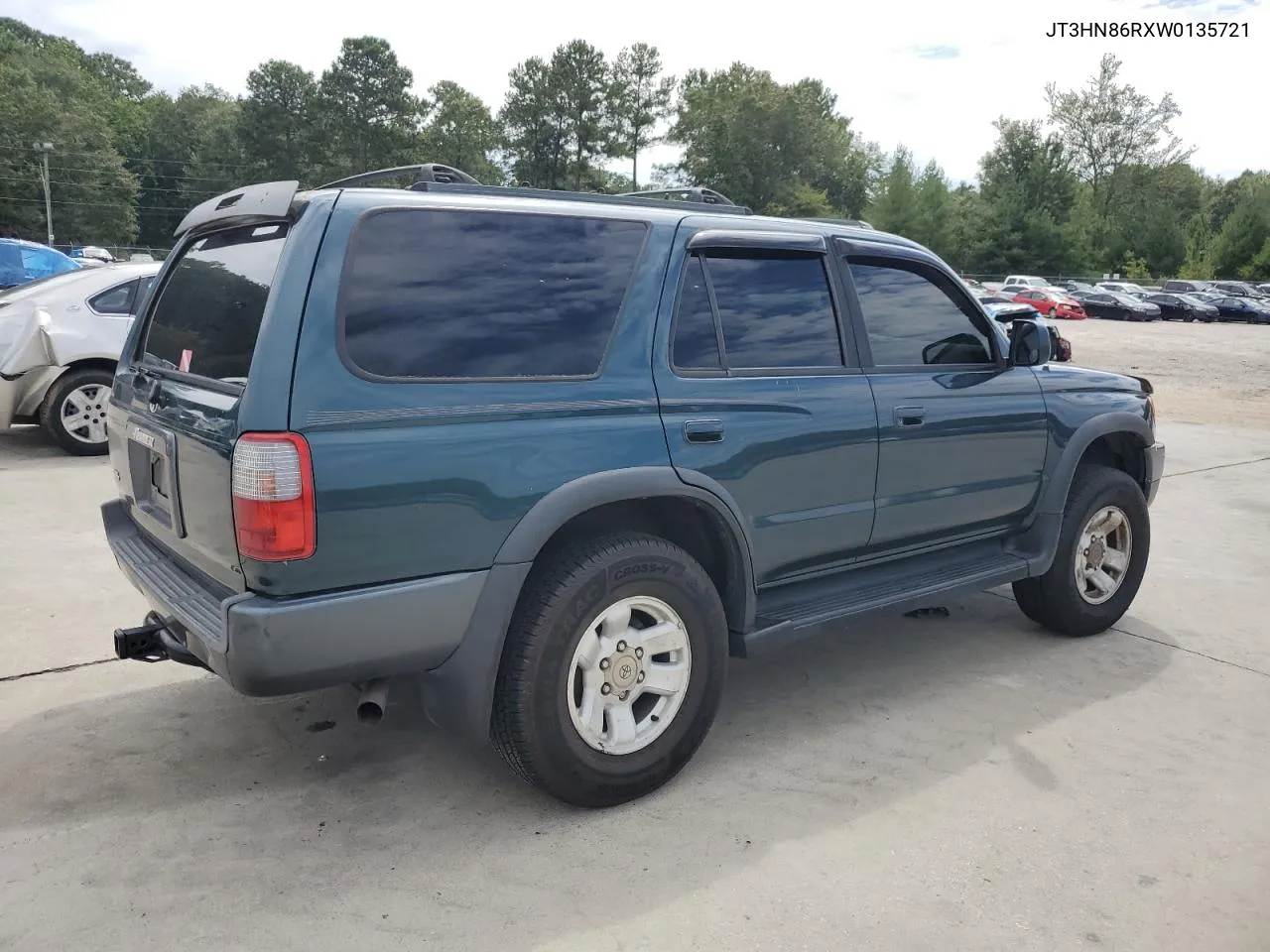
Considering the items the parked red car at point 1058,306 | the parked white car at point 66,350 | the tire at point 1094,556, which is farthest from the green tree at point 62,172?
the tire at point 1094,556

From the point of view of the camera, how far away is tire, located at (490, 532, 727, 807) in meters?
2.87

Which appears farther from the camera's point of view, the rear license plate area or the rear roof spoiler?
the rear license plate area

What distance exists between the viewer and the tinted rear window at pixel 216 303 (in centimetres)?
276

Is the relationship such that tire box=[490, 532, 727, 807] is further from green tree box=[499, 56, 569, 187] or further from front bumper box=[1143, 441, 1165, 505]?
green tree box=[499, 56, 569, 187]

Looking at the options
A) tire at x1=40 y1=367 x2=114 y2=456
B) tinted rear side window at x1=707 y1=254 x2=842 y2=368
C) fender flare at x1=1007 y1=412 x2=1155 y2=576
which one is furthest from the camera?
tire at x1=40 y1=367 x2=114 y2=456

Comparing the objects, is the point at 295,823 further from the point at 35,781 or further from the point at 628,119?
the point at 628,119

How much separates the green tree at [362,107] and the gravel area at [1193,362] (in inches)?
2231

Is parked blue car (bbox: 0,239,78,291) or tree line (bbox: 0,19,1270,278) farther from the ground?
tree line (bbox: 0,19,1270,278)

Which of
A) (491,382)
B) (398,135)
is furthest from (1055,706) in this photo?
(398,135)

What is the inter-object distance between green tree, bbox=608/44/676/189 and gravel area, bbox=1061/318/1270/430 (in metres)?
51.2

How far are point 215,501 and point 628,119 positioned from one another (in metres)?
86.8

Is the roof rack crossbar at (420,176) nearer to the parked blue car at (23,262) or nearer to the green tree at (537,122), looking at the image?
the parked blue car at (23,262)

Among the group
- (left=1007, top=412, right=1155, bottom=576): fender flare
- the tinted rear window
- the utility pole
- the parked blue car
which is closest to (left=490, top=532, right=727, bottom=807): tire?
the tinted rear window

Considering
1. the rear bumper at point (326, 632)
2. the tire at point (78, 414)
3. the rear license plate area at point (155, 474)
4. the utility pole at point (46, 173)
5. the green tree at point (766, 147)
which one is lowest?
the tire at point (78, 414)
